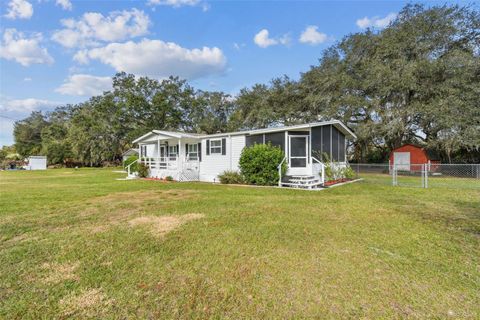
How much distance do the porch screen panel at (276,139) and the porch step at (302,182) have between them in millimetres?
1557

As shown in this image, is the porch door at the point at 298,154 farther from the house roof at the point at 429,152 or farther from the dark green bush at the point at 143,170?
the house roof at the point at 429,152

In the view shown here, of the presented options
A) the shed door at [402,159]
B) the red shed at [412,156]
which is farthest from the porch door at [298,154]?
the shed door at [402,159]

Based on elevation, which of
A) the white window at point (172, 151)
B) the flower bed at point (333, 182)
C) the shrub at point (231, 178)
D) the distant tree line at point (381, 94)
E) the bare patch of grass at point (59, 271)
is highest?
the distant tree line at point (381, 94)

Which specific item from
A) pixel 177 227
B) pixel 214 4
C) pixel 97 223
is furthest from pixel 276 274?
pixel 214 4

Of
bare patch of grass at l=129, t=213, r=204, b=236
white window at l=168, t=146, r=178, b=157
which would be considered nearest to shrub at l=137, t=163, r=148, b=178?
white window at l=168, t=146, r=178, b=157

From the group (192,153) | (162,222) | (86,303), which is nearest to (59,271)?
(86,303)

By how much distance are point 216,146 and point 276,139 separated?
4.00 metres

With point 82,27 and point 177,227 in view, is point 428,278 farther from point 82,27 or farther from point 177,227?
point 82,27

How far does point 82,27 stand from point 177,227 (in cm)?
1406

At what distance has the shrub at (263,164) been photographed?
11.8 meters

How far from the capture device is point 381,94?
59.2 ft

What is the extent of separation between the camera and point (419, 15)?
17625mm

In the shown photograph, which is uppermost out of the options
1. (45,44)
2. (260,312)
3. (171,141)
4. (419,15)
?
(419,15)

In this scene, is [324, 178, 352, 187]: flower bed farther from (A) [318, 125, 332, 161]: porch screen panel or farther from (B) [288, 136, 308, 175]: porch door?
(A) [318, 125, 332, 161]: porch screen panel
